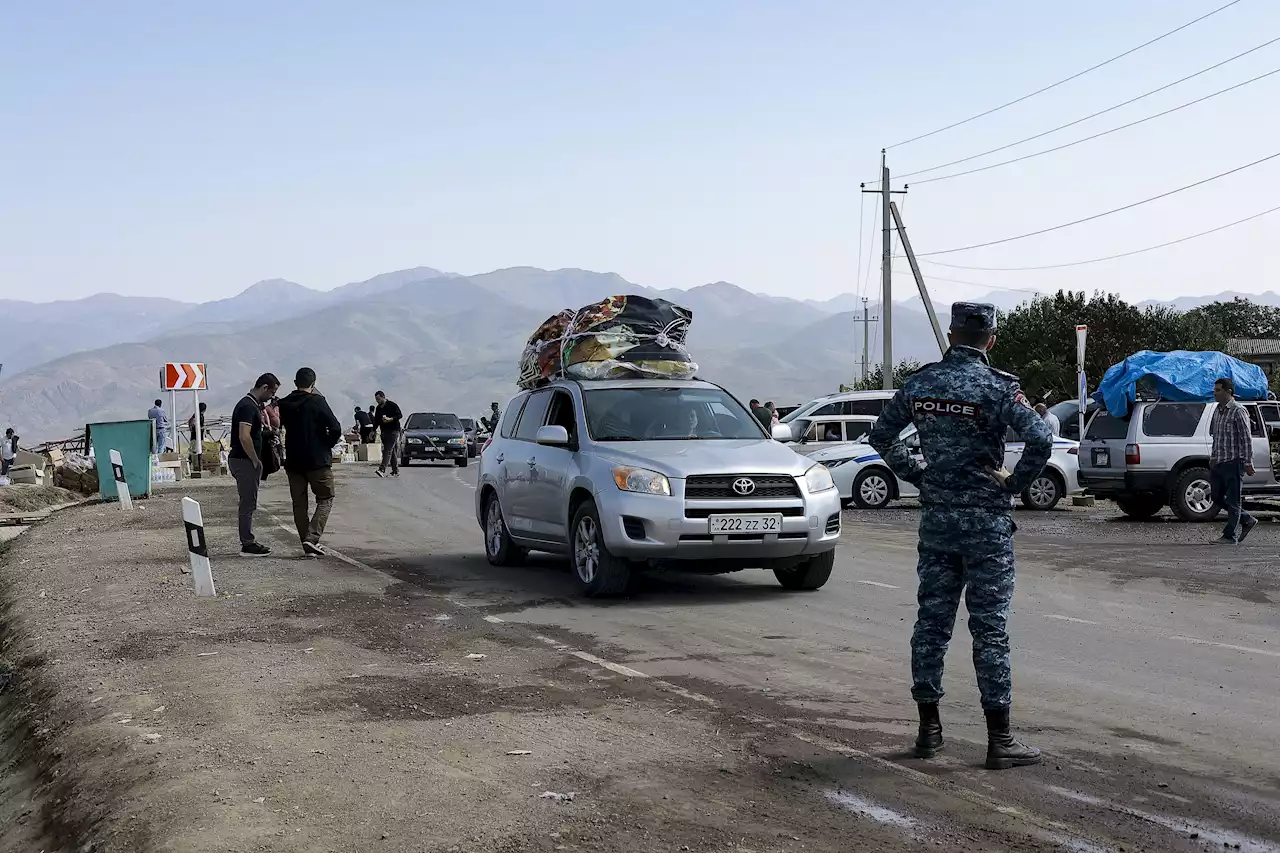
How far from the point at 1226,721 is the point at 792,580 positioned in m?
5.57

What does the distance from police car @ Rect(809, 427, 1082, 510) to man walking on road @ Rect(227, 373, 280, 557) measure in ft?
37.8

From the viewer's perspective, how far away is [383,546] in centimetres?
1675

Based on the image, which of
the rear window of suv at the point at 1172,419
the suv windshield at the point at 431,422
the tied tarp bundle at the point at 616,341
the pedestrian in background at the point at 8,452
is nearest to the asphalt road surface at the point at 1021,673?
the tied tarp bundle at the point at 616,341

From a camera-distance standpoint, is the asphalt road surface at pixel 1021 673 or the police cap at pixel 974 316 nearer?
the asphalt road surface at pixel 1021 673

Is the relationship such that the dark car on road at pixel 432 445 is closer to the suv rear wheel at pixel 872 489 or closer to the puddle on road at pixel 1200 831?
the suv rear wheel at pixel 872 489

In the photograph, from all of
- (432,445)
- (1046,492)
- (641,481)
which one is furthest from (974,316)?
(432,445)

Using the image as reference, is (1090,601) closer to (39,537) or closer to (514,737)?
(514,737)

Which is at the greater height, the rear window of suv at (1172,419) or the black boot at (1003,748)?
the rear window of suv at (1172,419)

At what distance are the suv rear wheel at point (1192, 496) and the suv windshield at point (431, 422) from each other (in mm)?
27974

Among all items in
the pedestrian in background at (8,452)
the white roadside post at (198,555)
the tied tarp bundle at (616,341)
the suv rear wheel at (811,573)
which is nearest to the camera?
the white roadside post at (198,555)

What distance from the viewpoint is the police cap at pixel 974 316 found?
6176 millimetres

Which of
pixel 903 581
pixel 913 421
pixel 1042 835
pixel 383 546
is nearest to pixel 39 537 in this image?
pixel 383 546

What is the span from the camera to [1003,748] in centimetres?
598

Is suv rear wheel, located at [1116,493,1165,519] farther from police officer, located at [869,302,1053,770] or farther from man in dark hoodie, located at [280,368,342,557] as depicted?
police officer, located at [869,302,1053,770]
